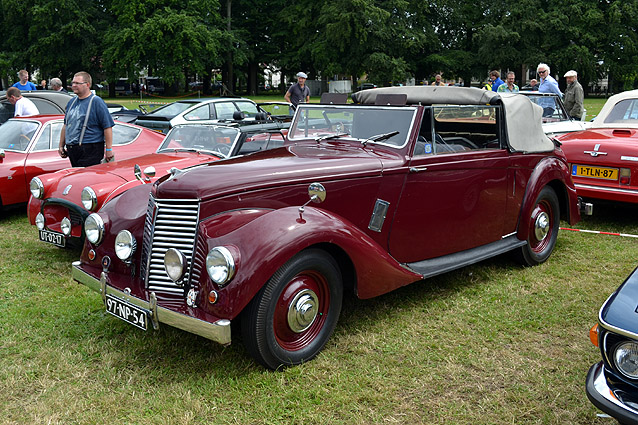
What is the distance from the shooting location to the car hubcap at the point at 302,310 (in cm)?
369

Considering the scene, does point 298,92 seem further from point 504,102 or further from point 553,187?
point 504,102

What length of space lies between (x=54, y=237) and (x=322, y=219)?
344 centimetres

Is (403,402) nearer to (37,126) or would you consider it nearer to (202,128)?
(202,128)

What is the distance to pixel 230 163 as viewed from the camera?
4.15 m

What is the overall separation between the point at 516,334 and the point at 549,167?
7.22 ft

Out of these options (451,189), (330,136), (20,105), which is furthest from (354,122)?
(20,105)

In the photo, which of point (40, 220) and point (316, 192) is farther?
point (40, 220)

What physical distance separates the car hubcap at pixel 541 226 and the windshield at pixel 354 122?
→ 6.76 ft

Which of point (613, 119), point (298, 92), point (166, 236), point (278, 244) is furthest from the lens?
point (298, 92)

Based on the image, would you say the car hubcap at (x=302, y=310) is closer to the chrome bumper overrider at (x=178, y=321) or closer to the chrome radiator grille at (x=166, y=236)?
the chrome bumper overrider at (x=178, y=321)

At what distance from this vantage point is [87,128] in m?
6.86

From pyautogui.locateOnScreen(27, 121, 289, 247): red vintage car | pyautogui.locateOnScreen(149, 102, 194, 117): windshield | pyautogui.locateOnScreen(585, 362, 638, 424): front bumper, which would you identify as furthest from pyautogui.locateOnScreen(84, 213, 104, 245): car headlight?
pyautogui.locateOnScreen(149, 102, 194, 117): windshield

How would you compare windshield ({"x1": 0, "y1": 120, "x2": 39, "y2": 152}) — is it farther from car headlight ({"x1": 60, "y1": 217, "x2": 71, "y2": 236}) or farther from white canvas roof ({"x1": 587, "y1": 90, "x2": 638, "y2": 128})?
white canvas roof ({"x1": 587, "y1": 90, "x2": 638, "y2": 128})

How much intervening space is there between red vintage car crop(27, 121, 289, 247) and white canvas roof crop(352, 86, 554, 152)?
4.97 ft
